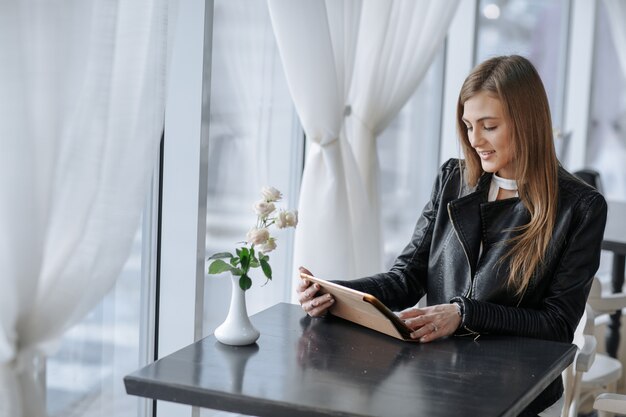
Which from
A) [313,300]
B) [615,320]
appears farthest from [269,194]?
[615,320]

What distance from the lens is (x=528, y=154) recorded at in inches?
89.3

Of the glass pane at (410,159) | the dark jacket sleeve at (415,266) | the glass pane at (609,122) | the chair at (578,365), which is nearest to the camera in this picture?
the dark jacket sleeve at (415,266)

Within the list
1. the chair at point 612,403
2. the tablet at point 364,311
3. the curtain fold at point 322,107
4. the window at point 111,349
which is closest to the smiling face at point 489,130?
the tablet at point 364,311

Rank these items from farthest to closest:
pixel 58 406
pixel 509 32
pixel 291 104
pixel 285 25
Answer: pixel 509 32
pixel 291 104
pixel 285 25
pixel 58 406

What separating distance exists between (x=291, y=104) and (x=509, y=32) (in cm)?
261

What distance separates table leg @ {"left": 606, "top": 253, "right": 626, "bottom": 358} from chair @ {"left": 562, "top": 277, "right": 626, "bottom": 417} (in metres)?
0.44

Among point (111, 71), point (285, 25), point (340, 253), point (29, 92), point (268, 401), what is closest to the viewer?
point (268, 401)

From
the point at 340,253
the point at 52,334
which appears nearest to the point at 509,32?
the point at 340,253

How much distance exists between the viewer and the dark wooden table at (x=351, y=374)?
1678 mm

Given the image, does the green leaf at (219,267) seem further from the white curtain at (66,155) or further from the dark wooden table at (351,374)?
the white curtain at (66,155)

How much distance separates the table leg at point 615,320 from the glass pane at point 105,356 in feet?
7.56

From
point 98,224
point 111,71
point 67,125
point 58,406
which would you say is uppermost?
point 111,71

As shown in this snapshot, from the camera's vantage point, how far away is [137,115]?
2250 mm

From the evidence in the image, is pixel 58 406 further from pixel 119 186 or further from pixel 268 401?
pixel 268 401
